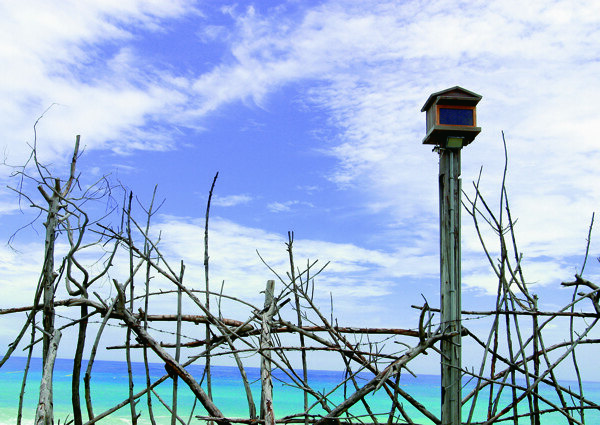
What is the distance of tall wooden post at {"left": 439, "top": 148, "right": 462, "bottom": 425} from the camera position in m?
2.34

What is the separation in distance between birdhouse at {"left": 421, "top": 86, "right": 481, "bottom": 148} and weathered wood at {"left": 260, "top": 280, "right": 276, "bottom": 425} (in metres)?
1.06

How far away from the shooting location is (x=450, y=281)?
2.41 m

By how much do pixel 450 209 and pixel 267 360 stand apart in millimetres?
1085

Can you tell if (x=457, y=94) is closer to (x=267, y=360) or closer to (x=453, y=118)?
(x=453, y=118)

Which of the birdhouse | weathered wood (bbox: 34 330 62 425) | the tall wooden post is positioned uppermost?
the birdhouse

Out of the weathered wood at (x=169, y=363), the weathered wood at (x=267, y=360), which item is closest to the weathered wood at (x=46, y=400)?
the weathered wood at (x=169, y=363)

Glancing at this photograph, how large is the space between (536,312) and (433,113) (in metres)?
1.09

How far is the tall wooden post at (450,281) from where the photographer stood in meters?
2.34

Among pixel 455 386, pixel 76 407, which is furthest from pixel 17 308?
pixel 455 386

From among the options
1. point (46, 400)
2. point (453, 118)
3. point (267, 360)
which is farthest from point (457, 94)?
point (46, 400)

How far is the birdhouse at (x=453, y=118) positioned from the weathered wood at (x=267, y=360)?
1061mm

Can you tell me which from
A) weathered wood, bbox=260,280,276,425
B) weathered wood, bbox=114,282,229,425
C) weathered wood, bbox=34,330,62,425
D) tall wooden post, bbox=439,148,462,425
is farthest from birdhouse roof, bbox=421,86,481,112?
weathered wood, bbox=34,330,62,425

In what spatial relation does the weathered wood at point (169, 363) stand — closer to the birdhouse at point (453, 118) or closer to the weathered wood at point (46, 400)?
the weathered wood at point (46, 400)

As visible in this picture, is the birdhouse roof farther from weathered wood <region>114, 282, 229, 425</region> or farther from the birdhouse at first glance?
weathered wood <region>114, 282, 229, 425</region>
